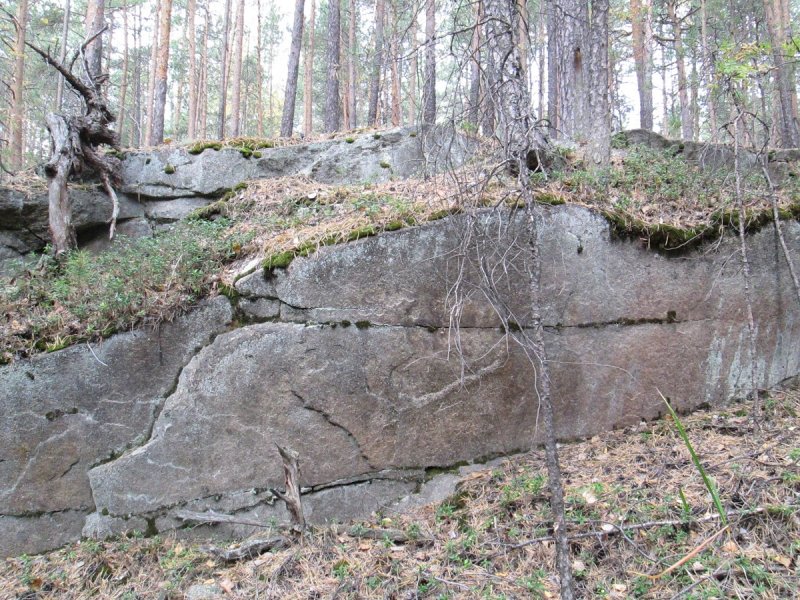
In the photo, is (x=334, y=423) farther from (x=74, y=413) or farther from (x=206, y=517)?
(x=74, y=413)

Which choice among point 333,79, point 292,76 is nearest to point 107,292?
point 333,79

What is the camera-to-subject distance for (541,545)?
3.14 m

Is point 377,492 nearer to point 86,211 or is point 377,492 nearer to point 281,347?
point 281,347

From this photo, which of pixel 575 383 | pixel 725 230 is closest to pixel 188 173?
pixel 575 383

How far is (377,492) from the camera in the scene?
4.14 metres

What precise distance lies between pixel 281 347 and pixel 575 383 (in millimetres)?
2642

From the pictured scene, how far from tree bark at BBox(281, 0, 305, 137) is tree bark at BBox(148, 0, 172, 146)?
105 inches

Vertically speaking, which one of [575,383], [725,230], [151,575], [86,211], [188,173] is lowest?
[151,575]

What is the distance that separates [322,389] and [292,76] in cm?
1039

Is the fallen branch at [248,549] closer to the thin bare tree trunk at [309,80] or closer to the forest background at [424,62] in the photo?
the forest background at [424,62]

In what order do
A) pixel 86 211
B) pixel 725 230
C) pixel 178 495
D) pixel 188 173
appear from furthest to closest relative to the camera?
pixel 188 173 < pixel 86 211 < pixel 725 230 < pixel 178 495

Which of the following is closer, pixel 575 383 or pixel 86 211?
pixel 575 383

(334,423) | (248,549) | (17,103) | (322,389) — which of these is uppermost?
(17,103)

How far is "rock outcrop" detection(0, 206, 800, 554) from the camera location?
4004mm
